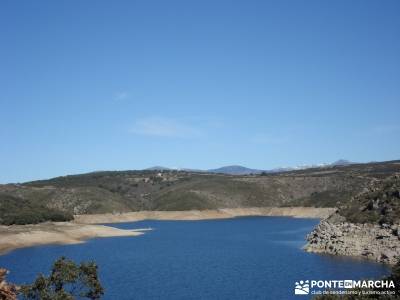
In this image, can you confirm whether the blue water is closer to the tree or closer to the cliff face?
the cliff face

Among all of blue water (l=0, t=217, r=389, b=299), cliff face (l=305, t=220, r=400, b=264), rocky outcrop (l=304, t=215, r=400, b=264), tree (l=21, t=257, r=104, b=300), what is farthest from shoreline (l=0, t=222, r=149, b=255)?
tree (l=21, t=257, r=104, b=300)

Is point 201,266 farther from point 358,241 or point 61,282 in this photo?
point 61,282

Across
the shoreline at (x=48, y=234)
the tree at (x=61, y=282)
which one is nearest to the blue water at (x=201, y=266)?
the shoreline at (x=48, y=234)

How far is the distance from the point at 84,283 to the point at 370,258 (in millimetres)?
52468

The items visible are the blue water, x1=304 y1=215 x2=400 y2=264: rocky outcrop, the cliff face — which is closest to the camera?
the blue water

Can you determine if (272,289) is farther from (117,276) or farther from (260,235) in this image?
(260,235)

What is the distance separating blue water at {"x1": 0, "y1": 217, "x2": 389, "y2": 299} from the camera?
2319 inches

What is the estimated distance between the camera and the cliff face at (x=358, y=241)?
74.7 metres

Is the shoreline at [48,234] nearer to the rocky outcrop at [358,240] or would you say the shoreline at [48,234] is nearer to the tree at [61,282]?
the rocky outcrop at [358,240]

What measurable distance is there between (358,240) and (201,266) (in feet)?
73.7

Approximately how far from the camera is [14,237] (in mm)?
112312

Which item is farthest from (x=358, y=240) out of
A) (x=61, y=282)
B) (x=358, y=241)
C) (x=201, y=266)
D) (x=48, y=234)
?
(x=48, y=234)

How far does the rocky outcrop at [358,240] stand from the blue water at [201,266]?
2734 millimetres

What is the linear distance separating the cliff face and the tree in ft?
156
